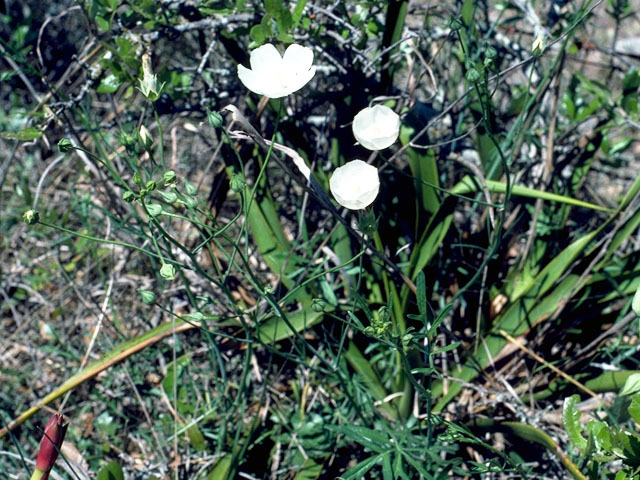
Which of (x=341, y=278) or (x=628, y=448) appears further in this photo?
(x=341, y=278)

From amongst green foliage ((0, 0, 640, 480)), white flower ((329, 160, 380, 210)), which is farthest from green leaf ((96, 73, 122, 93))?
white flower ((329, 160, 380, 210))

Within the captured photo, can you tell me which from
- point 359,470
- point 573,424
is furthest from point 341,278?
point 573,424

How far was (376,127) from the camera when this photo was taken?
3.87 feet

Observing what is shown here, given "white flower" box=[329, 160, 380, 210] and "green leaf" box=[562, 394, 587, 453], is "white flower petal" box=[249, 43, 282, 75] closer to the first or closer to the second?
"white flower" box=[329, 160, 380, 210]

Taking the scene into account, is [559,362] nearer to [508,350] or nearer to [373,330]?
[508,350]

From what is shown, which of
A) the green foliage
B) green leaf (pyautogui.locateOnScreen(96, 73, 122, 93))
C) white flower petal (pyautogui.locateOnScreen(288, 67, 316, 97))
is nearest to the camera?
white flower petal (pyautogui.locateOnScreen(288, 67, 316, 97))

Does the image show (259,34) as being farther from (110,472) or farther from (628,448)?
(628,448)

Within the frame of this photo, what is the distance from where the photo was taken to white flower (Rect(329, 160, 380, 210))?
1015 millimetres

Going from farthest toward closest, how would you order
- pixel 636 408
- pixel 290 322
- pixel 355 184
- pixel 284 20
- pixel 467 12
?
pixel 467 12 → pixel 290 322 → pixel 284 20 → pixel 355 184 → pixel 636 408

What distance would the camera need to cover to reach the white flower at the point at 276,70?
113 centimetres

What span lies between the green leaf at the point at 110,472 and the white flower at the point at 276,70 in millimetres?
825

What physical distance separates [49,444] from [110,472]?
0.28 metres

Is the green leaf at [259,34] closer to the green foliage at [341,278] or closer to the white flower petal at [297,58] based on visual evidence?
the green foliage at [341,278]

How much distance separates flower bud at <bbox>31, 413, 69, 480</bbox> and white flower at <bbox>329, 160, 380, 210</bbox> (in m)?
0.60
